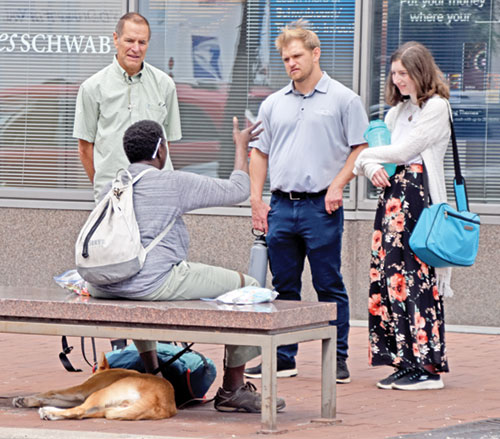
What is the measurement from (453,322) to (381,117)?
1.79 metres

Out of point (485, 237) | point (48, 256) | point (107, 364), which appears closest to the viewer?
point (107, 364)

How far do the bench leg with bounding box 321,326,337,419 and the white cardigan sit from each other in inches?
50.3

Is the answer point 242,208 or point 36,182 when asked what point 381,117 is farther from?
point 36,182

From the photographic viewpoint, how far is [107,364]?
6137 mm

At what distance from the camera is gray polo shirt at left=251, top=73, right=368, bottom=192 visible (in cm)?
705

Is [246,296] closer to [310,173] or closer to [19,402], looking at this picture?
[19,402]

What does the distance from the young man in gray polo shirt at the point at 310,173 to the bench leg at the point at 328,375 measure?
1297 millimetres

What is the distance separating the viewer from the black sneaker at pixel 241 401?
19.6 feet

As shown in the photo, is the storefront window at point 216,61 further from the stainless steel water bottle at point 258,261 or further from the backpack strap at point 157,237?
the backpack strap at point 157,237

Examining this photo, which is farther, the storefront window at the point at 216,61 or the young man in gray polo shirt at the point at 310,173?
the storefront window at the point at 216,61

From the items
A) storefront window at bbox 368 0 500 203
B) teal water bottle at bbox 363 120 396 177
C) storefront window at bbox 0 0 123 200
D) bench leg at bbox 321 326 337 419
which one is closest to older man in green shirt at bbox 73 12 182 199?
teal water bottle at bbox 363 120 396 177

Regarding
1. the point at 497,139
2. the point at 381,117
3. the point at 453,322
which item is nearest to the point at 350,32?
the point at 381,117

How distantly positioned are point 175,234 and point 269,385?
0.95 metres

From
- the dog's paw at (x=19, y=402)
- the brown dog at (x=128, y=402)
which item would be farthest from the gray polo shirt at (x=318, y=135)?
the dog's paw at (x=19, y=402)
